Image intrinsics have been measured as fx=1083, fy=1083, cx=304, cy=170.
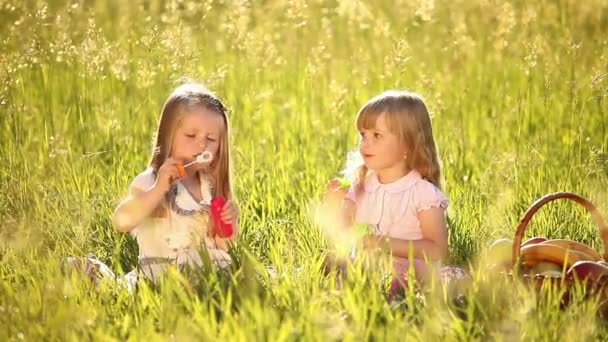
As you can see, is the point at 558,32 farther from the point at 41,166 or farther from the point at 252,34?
the point at 41,166

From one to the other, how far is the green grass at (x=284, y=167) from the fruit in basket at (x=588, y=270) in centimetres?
13

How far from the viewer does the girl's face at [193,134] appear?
153 inches

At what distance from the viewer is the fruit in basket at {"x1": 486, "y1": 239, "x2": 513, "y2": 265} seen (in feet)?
12.4

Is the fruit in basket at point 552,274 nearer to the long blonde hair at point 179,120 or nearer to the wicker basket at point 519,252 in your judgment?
the wicker basket at point 519,252

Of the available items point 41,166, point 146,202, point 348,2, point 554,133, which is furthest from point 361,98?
point 146,202

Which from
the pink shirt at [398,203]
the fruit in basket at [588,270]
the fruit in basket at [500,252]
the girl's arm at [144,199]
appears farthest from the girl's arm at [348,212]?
the fruit in basket at [588,270]

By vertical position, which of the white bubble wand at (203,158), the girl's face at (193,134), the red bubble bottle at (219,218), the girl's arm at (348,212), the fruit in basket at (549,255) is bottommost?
the fruit in basket at (549,255)

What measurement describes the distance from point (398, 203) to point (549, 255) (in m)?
0.65

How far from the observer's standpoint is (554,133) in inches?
208

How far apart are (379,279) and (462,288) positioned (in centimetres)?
26

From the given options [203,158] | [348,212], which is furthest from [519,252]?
[203,158]

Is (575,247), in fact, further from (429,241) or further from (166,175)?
(166,175)

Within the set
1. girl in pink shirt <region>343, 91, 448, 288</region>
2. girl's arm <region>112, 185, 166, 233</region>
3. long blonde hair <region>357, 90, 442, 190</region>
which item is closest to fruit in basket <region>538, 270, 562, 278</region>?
girl in pink shirt <region>343, 91, 448, 288</region>

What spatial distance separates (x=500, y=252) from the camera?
384 centimetres
